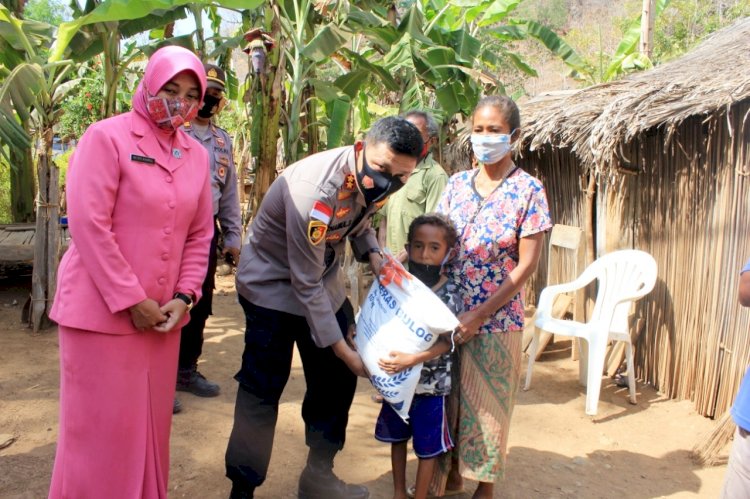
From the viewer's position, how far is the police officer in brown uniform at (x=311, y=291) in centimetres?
226

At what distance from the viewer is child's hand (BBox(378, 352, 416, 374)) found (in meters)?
2.42

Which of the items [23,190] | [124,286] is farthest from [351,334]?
[23,190]

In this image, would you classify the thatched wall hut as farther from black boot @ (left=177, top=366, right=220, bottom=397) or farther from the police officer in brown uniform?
black boot @ (left=177, top=366, right=220, bottom=397)

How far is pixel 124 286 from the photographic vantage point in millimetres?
2037

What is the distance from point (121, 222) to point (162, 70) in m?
0.55

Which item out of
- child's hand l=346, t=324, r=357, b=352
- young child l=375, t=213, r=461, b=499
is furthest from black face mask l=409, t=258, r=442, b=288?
child's hand l=346, t=324, r=357, b=352

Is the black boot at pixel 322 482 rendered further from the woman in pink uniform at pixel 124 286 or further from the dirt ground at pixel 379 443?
the woman in pink uniform at pixel 124 286

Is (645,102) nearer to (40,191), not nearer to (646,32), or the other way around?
(40,191)

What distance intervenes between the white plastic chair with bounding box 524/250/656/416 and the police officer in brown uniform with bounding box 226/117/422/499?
7.38ft

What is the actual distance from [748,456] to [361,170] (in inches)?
62.4

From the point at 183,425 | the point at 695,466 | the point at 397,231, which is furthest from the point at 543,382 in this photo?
the point at 183,425

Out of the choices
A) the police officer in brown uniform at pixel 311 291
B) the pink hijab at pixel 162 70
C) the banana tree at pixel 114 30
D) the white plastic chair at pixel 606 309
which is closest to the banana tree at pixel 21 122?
the banana tree at pixel 114 30

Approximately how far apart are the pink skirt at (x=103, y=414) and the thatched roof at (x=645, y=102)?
3590 mm

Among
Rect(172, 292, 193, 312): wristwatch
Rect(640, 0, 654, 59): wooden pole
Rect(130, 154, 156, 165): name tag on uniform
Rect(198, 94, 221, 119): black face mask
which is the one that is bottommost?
Rect(172, 292, 193, 312): wristwatch
